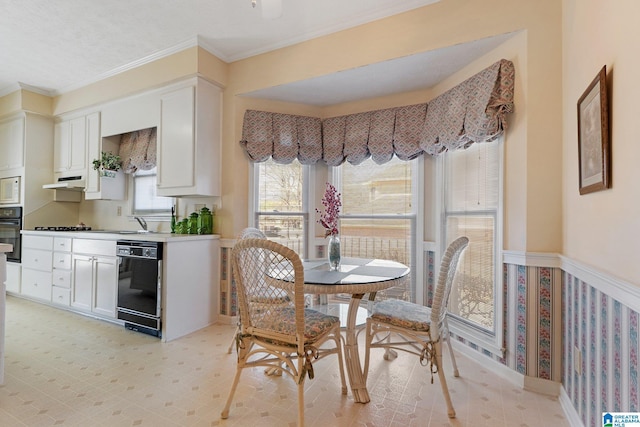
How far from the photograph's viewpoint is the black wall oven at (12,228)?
402 cm

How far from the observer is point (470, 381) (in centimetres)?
207

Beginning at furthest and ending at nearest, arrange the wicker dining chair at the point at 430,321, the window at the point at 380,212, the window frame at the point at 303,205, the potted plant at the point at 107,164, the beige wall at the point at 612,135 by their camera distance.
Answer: the potted plant at the point at 107,164 < the window frame at the point at 303,205 < the window at the point at 380,212 < the wicker dining chair at the point at 430,321 < the beige wall at the point at 612,135

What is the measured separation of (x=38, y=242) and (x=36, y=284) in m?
0.55

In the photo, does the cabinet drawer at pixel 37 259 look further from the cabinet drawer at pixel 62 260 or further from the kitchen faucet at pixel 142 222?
the kitchen faucet at pixel 142 222

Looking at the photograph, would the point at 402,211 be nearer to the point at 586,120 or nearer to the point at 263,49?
the point at 586,120

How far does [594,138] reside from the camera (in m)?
1.45

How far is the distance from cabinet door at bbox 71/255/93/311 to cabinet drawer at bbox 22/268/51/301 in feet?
1.99

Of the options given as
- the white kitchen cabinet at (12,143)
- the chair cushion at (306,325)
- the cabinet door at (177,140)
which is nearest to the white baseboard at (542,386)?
the chair cushion at (306,325)

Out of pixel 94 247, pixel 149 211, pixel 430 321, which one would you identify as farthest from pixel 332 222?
pixel 149 211

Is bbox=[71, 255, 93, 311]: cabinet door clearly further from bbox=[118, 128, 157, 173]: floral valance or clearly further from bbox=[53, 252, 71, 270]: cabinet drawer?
bbox=[118, 128, 157, 173]: floral valance

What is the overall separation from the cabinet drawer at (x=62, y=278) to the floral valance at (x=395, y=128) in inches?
102

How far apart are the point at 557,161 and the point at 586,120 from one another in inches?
19.6

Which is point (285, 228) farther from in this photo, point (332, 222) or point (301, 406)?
point (301, 406)

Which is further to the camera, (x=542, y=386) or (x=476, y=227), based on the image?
(x=476, y=227)
